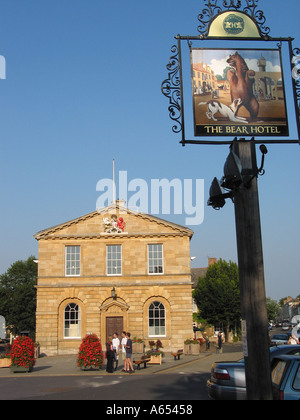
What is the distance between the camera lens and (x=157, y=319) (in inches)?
1384

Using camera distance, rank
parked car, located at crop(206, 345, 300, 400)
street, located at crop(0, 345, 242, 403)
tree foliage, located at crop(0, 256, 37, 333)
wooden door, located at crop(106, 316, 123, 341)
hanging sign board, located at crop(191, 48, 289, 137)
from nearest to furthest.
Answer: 1. hanging sign board, located at crop(191, 48, 289, 137)
2. parked car, located at crop(206, 345, 300, 400)
3. street, located at crop(0, 345, 242, 403)
4. wooden door, located at crop(106, 316, 123, 341)
5. tree foliage, located at crop(0, 256, 37, 333)

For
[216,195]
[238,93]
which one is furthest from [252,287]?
[238,93]

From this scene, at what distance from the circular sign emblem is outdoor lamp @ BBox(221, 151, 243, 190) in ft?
8.45

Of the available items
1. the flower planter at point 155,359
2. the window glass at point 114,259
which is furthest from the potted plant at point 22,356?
the window glass at point 114,259

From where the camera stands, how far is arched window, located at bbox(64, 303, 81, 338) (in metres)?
35.0

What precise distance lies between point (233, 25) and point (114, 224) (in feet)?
92.2

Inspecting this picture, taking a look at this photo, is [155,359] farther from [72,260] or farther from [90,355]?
[72,260]

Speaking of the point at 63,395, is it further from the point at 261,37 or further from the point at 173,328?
the point at 173,328

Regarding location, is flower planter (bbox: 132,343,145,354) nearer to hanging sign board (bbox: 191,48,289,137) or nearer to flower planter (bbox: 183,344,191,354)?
flower planter (bbox: 183,344,191,354)

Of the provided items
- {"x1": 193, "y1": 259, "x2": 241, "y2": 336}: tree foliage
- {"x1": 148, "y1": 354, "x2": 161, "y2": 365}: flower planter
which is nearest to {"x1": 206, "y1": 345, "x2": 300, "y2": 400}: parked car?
{"x1": 148, "y1": 354, "x2": 161, "y2": 365}: flower planter

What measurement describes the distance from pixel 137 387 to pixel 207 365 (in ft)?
31.6

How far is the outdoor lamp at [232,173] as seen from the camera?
7.73 metres

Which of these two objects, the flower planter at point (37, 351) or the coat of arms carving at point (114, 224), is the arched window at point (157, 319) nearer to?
the coat of arms carving at point (114, 224)
